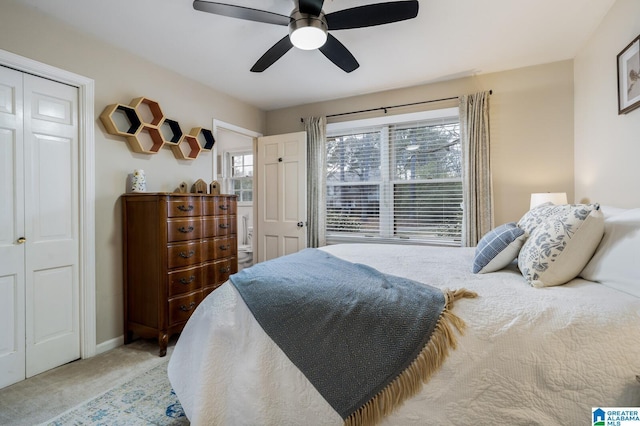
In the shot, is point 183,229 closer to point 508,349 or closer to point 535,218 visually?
point 508,349

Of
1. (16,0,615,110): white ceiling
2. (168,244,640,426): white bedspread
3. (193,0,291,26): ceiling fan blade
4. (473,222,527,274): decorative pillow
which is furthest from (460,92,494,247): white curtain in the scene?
(193,0,291,26): ceiling fan blade

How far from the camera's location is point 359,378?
1.06 m

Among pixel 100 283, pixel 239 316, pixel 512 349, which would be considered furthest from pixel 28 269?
pixel 512 349

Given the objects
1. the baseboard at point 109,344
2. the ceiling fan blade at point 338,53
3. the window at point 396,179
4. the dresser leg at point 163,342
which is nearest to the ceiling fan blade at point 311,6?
the ceiling fan blade at point 338,53

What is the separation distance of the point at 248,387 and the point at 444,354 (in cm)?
79

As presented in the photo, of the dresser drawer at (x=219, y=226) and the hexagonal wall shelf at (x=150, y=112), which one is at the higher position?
the hexagonal wall shelf at (x=150, y=112)

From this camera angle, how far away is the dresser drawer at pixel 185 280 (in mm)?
2441

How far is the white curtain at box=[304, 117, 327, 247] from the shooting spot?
394 cm

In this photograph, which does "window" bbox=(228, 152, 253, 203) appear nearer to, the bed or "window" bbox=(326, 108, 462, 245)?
"window" bbox=(326, 108, 462, 245)

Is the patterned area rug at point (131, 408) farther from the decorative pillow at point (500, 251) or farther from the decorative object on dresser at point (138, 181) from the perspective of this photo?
the decorative pillow at point (500, 251)

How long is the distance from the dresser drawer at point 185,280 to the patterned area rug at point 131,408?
0.72 meters

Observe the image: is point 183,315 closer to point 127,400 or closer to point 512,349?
point 127,400

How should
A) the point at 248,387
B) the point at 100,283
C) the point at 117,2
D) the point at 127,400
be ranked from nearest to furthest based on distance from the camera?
the point at 248,387 < the point at 127,400 < the point at 117,2 < the point at 100,283

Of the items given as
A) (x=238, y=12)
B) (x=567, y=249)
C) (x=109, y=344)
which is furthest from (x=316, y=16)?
(x=109, y=344)
